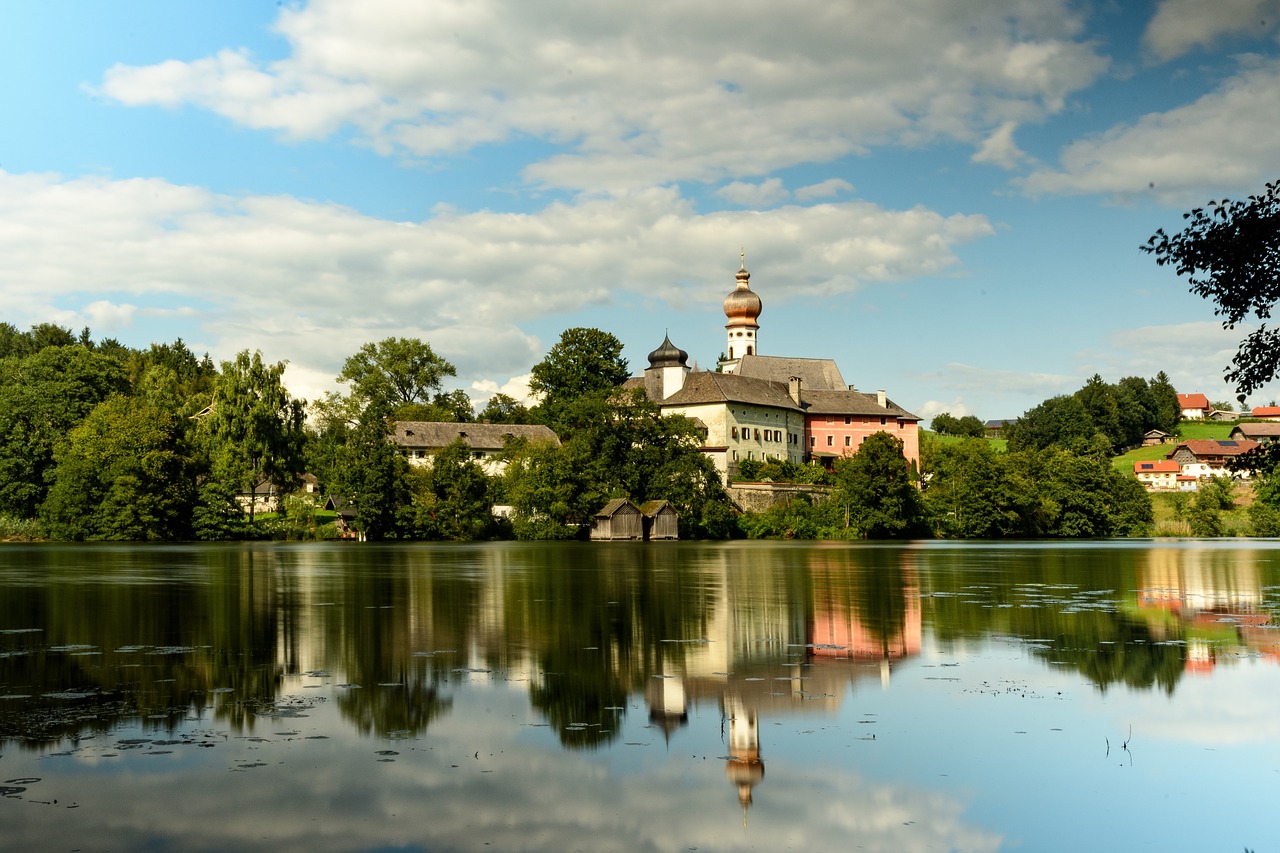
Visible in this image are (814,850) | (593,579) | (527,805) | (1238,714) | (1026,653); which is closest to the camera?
(814,850)

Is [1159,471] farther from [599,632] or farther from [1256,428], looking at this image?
[599,632]

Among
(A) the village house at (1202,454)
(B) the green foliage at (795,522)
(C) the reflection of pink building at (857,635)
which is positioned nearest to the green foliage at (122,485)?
(B) the green foliage at (795,522)

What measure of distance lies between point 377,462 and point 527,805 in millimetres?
71941

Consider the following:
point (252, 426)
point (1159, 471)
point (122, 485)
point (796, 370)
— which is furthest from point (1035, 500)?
point (122, 485)

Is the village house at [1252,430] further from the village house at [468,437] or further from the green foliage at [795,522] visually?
the village house at [468,437]

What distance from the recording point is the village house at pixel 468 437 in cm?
10288

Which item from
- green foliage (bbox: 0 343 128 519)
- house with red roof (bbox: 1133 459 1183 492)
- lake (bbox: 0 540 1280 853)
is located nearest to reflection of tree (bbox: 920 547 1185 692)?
lake (bbox: 0 540 1280 853)

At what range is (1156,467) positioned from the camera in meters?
146

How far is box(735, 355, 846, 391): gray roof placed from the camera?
12756 centimetres

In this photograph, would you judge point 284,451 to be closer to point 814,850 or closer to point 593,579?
point 593,579

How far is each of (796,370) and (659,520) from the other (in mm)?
50222

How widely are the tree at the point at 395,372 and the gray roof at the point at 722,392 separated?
25.2 meters

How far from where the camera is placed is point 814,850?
7898mm

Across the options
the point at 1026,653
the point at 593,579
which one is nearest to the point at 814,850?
the point at 1026,653
